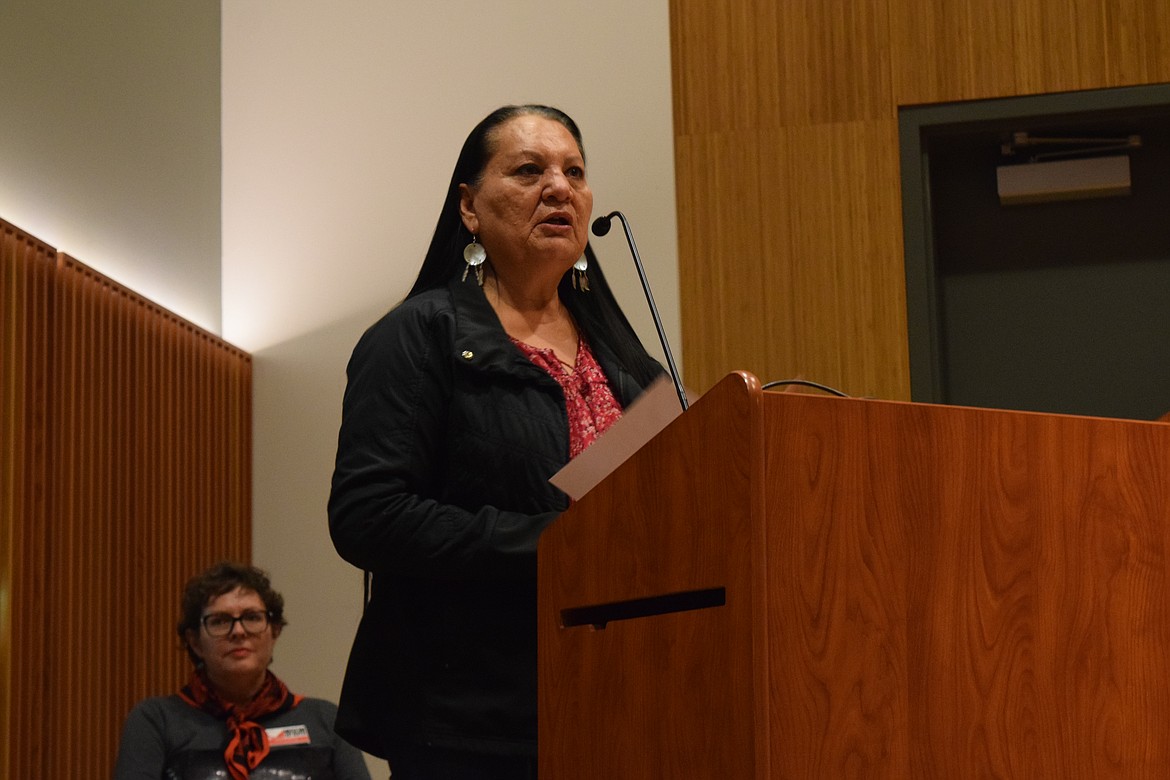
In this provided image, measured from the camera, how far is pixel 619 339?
2.19 metres

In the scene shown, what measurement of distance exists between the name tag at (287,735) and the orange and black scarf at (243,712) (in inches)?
0.9

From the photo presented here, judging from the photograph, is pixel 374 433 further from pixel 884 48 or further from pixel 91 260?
pixel 884 48

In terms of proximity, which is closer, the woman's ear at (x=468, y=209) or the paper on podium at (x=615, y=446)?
the paper on podium at (x=615, y=446)

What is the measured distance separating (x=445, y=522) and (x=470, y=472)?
0.39ft

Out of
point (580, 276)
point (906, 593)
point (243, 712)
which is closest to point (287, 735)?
point (243, 712)

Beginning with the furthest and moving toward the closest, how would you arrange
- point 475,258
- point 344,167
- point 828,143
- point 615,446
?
point 344,167
point 828,143
point 475,258
point 615,446

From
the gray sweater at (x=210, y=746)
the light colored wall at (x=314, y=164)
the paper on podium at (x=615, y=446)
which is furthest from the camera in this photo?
the light colored wall at (x=314, y=164)

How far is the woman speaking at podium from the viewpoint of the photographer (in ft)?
5.76

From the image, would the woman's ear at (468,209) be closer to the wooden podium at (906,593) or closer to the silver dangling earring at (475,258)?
the silver dangling earring at (475,258)

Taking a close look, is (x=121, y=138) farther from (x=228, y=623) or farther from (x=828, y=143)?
(x=828, y=143)

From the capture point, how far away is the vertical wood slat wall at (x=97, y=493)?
3537 mm

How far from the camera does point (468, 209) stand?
219 cm

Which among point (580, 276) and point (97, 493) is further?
point (97, 493)

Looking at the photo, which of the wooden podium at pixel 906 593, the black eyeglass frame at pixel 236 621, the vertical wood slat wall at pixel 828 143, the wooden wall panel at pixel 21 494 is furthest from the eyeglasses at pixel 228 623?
the wooden podium at pixel 906 593
